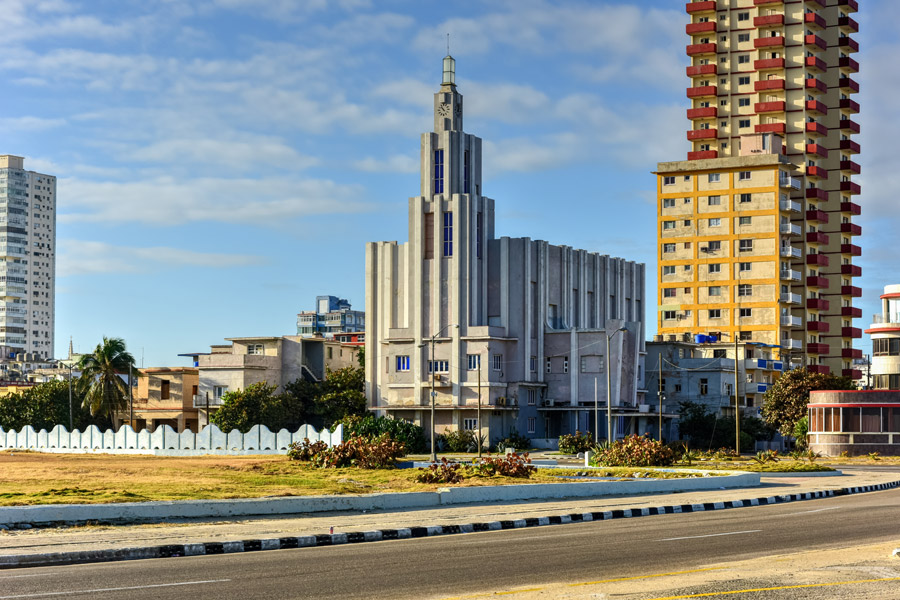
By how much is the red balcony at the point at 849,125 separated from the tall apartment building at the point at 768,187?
12 centimetres

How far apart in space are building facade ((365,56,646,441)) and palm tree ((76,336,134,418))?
22.9 metres

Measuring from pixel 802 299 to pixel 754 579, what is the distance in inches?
4671

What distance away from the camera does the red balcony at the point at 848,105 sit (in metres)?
136

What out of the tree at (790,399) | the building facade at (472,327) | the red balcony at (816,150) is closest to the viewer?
the building facade at (472,327)

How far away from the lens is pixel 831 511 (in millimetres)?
28641

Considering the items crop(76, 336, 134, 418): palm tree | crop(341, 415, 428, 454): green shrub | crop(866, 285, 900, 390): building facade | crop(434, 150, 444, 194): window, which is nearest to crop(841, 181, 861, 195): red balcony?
crop(866, 285, 900, 390): building facade

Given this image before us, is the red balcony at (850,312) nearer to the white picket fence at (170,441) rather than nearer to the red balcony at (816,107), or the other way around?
the red balcony at (816,107)

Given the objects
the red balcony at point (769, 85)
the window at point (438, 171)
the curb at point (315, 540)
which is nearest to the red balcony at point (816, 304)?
the red balcony at point (769, 85)

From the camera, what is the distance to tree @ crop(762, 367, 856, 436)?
90500 mm

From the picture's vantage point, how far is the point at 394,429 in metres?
80.9

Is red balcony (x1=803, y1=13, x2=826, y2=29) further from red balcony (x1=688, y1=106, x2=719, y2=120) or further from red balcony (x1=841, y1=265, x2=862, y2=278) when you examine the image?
red balcony (x1=841, y1=265, x2=862, y2=278)

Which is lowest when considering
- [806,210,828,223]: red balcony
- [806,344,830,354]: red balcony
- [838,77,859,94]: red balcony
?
[806,344,830,354]: red balcony

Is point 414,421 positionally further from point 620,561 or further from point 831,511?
point 620,561

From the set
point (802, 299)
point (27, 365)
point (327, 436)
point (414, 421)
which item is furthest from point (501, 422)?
point (27, 365)
